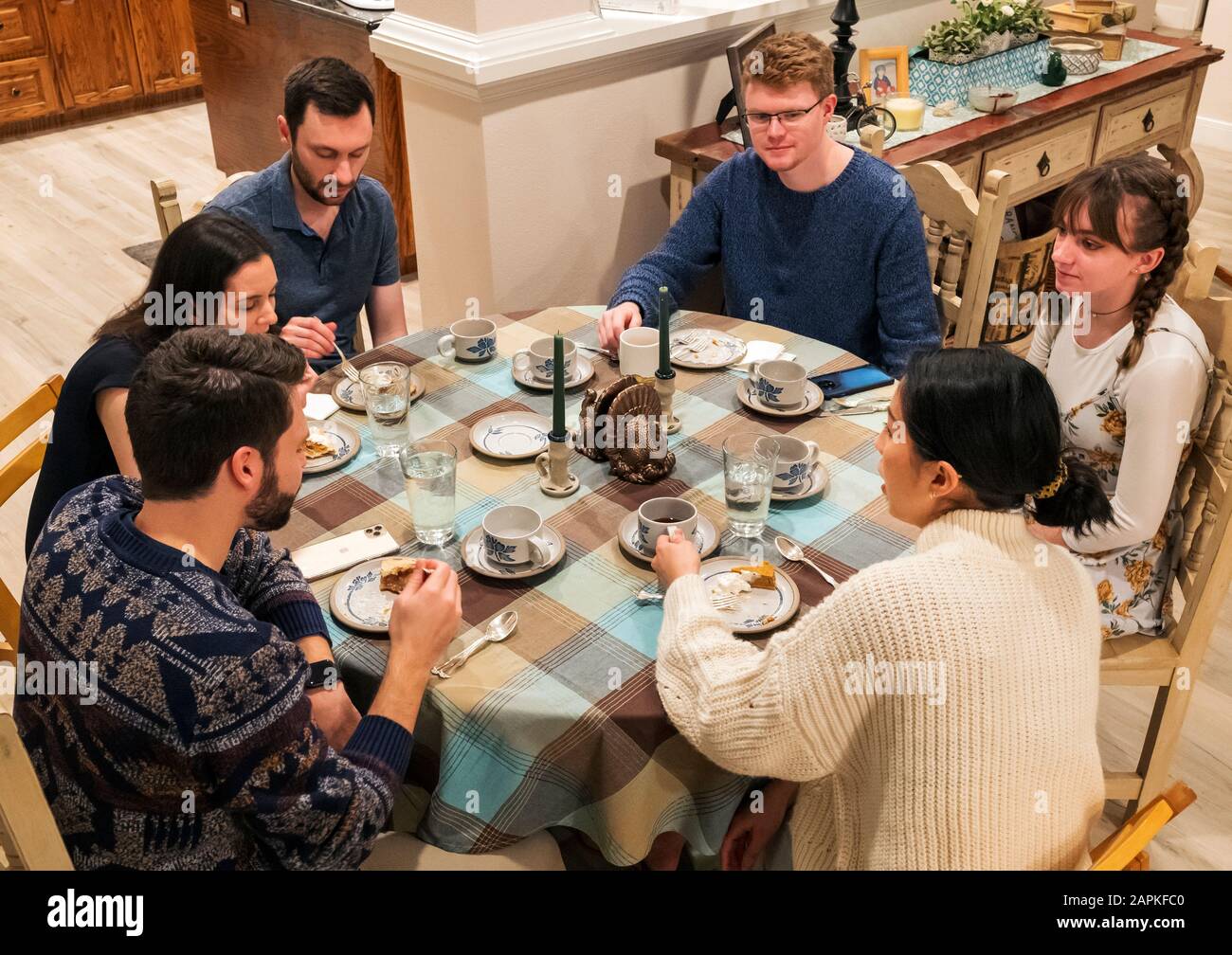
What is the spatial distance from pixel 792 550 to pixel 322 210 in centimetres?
140

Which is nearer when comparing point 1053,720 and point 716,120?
point 1053,720

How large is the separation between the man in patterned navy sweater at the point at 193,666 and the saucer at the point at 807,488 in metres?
0.62

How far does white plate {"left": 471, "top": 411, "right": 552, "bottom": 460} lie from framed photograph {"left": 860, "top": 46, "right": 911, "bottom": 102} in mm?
1977

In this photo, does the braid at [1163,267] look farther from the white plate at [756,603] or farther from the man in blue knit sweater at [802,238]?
the white plate at [756,603]

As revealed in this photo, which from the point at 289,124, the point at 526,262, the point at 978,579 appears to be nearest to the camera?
the point at 978,579

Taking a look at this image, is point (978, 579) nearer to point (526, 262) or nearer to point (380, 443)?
point (380, 443)

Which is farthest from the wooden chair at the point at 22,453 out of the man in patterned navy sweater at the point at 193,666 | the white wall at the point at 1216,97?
the white wall at the point at 1216,97

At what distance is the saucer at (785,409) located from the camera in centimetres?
204

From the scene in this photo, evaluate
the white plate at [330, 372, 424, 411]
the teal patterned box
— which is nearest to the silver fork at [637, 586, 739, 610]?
the white plate at [330, 372, 424, 411]

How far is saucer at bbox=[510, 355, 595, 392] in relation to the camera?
2.14 metres

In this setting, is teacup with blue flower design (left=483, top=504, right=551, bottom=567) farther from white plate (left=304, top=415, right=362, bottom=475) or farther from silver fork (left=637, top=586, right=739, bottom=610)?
white plate (left=304, top=415, right=362, bottom=475)
